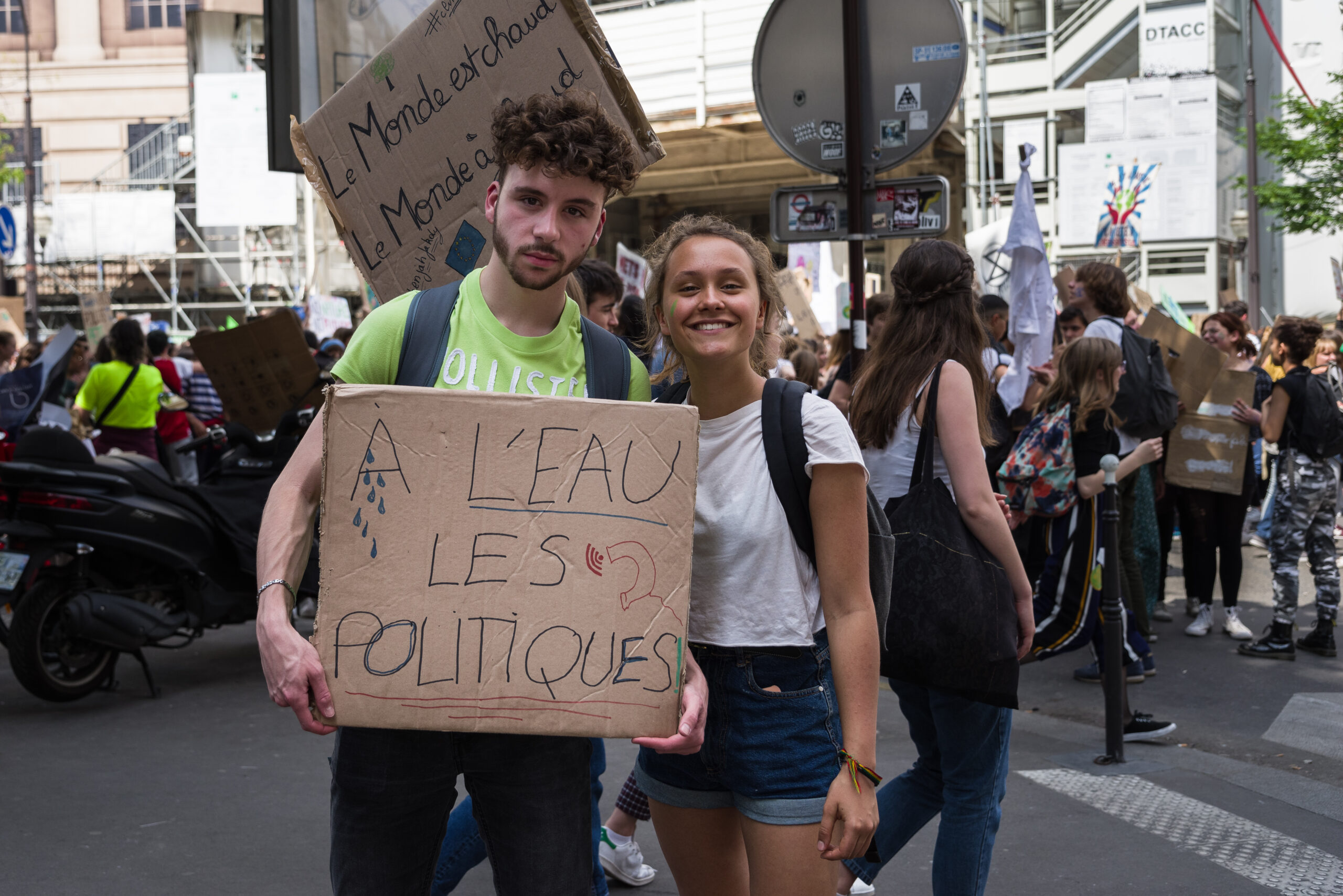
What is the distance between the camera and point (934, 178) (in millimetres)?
5605

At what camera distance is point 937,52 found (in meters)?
5.63

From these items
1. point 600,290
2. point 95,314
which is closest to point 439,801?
point 600,290

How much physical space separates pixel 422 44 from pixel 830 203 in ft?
11.3

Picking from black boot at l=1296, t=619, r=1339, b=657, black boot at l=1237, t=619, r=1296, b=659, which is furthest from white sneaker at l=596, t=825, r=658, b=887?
black boot at l=1296, t=619, r=1339, b=657

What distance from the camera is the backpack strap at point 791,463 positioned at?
2.18 meters

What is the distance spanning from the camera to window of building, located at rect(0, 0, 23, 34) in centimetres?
4947

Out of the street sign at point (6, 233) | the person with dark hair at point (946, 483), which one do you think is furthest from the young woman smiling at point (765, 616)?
the street sign at point (6, 233)

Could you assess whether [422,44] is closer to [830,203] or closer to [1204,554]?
[830,203]

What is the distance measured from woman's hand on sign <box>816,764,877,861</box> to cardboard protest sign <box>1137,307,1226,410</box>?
5.91 m

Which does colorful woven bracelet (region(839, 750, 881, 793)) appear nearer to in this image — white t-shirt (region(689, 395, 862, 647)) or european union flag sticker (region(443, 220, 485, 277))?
white t-shirt (region(689, 395, 862, 647))

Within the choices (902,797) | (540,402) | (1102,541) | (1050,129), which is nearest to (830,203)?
(1102,541)

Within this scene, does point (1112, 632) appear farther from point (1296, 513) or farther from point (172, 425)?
point (172, 425)

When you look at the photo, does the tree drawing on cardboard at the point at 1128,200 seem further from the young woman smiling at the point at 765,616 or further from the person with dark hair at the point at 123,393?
the young woman smiling at the point at 765,616

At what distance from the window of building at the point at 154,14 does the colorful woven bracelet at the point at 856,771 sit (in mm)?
51631
